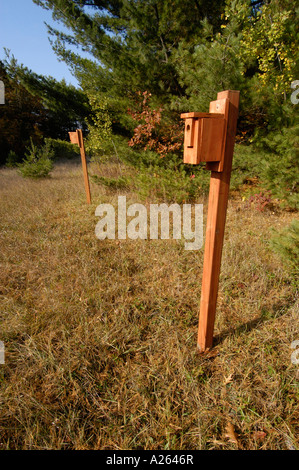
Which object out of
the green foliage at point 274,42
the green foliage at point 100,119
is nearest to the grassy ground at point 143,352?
the green foliage at point 274,42

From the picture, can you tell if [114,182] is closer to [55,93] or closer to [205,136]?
[55,93]

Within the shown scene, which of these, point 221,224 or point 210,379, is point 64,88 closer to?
point 221,224

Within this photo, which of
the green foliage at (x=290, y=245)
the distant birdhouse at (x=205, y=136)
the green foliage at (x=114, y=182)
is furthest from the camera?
the green foliage at (x=114, y=182)

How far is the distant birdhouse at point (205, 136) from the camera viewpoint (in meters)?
0.99

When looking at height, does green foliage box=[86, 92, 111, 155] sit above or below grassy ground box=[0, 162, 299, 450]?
above

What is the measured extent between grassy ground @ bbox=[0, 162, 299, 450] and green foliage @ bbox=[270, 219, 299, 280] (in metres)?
0.15

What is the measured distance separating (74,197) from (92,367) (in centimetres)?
463

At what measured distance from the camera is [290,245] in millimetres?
1952

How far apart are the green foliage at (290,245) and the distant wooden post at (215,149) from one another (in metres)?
1.11

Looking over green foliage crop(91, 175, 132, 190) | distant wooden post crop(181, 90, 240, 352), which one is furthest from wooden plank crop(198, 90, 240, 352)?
green foliage crop(91, 175, 132, 190)

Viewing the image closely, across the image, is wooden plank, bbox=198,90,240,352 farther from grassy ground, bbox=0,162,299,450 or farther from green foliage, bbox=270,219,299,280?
green foliage, bbox=270,219,299,280

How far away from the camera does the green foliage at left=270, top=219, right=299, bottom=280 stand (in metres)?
1.91

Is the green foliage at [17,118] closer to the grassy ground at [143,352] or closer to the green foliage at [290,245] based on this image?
the grassy ground at [143,352]

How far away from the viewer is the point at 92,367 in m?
1.44
